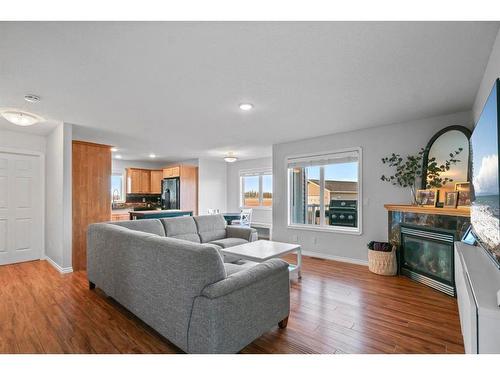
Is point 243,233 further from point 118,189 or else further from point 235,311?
point 118,189

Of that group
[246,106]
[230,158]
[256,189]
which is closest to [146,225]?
[246,106]

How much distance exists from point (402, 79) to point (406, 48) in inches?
23.2

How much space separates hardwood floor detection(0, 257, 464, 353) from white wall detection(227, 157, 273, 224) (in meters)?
4.11

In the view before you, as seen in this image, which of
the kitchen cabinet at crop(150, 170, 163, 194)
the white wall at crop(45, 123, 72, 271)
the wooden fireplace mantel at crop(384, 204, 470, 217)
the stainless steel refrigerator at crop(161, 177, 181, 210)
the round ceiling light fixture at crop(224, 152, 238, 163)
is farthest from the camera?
the kitchen cabinet at crop(150, 170, 163, 194)

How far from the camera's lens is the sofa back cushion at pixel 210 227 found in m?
4.54

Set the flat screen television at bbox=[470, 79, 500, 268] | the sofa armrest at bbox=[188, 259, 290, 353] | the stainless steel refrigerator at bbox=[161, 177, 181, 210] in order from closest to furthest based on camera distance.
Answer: the flat screen television at bbox=[470, 79, 500, 268]
the sofa armrest at bbox=[188, 259, 290, 353]
the stainless steel refrigerator at bbox=[161, 177, 181, 210]

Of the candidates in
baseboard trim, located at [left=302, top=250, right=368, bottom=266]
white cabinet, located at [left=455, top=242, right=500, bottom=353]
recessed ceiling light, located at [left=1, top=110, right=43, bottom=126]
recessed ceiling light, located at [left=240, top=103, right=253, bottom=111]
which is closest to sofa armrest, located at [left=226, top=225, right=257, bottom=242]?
baseboard trim, located at [left=302, top=250, right=368, bottom=266]

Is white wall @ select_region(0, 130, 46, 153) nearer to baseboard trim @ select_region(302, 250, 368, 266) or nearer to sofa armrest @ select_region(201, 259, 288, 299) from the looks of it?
sofa armrest @ select_region(201, 259, 288, 299)

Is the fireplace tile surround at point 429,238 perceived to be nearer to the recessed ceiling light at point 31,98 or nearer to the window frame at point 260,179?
the window frame at point 260,179

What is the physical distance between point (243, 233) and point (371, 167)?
2547mm

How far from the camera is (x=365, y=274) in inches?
145

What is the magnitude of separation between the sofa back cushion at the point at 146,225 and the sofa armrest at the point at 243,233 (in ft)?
4.36

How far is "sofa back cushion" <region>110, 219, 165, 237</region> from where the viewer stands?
360 cm

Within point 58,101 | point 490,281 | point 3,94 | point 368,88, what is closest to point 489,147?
point 490,281
